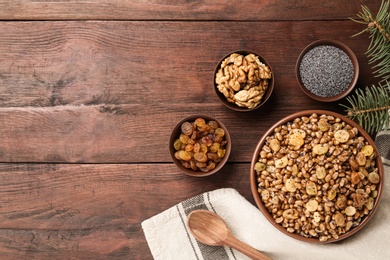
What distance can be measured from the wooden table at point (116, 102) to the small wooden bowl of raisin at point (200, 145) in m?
0.07

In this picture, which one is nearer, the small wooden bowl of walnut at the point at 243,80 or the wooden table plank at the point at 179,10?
the small wooden bowl of walnut at the point at 243,80

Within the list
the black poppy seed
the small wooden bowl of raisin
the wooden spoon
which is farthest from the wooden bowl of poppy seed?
the wooden spoon

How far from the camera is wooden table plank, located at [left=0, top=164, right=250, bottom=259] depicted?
1424mm

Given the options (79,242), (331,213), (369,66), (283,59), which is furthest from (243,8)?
(79,242)

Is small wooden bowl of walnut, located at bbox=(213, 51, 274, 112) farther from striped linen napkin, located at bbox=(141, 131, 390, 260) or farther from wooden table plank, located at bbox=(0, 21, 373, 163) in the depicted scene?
striped linen napkin, located at bbox=(141, 131, 390, 260)

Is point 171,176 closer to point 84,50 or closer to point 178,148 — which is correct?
point 178,148

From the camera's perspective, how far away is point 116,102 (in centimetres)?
144

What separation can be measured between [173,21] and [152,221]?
0.60 metres

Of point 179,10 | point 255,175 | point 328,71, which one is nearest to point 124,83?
point 179,10

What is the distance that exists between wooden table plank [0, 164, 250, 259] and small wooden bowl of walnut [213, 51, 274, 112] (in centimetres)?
20

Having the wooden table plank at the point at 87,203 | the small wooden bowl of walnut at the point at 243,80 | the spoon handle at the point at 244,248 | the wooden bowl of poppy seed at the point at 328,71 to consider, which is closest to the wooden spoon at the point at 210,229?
the spoon handle at the point at 244,248

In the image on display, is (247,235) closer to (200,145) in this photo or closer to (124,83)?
(200,145)

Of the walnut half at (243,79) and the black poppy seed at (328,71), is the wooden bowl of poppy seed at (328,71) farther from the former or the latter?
the walnut half at (243,79)

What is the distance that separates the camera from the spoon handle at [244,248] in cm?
129
